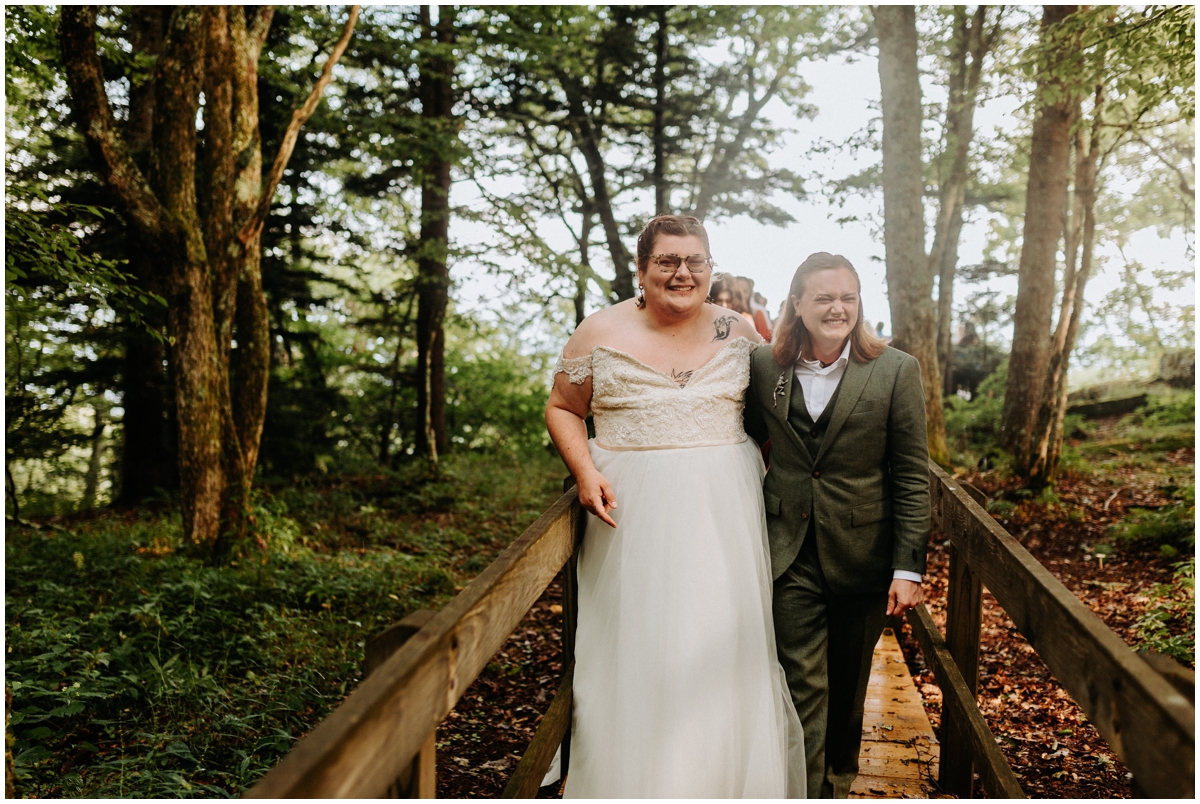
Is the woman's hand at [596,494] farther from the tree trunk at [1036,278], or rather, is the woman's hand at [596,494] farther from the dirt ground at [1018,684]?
the tree trunk at [1036,278]

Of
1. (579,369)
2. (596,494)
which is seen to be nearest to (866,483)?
(596,494)

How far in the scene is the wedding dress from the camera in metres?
2.65

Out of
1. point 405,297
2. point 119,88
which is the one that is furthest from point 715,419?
point 119,88

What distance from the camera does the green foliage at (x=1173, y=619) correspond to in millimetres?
4754

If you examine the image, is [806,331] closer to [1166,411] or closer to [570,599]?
[570,599]

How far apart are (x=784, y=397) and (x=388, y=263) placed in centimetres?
1161

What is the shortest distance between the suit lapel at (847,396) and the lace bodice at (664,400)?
16.5 inches

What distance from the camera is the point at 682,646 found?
9.00 feet

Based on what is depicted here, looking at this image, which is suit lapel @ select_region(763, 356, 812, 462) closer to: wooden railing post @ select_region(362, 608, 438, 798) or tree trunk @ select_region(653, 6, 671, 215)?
wooden railing post @ select_region(362, 608, 438, 798)

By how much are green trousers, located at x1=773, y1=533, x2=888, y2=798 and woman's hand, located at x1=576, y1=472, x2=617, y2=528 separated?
71cm

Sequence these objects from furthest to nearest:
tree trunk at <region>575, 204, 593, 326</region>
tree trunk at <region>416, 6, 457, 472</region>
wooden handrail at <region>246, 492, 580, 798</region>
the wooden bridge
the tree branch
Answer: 1. tree trunk at <region>575, 204, 593, 326</region>
2. tree trunk at <region>416, 6, 457, 472</region>
3. the tree branch
4. the wooden bridge
5. wooden handrail at <region>246, 492, 580, 798</region>

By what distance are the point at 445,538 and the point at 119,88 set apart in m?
9.29

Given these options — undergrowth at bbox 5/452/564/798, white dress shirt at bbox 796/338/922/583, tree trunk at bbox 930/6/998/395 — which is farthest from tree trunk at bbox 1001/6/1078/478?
white dress shirt at bbox 796/338/922/583

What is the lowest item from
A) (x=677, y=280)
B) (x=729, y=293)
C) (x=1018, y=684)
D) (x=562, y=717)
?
(x=1018, y=684)
